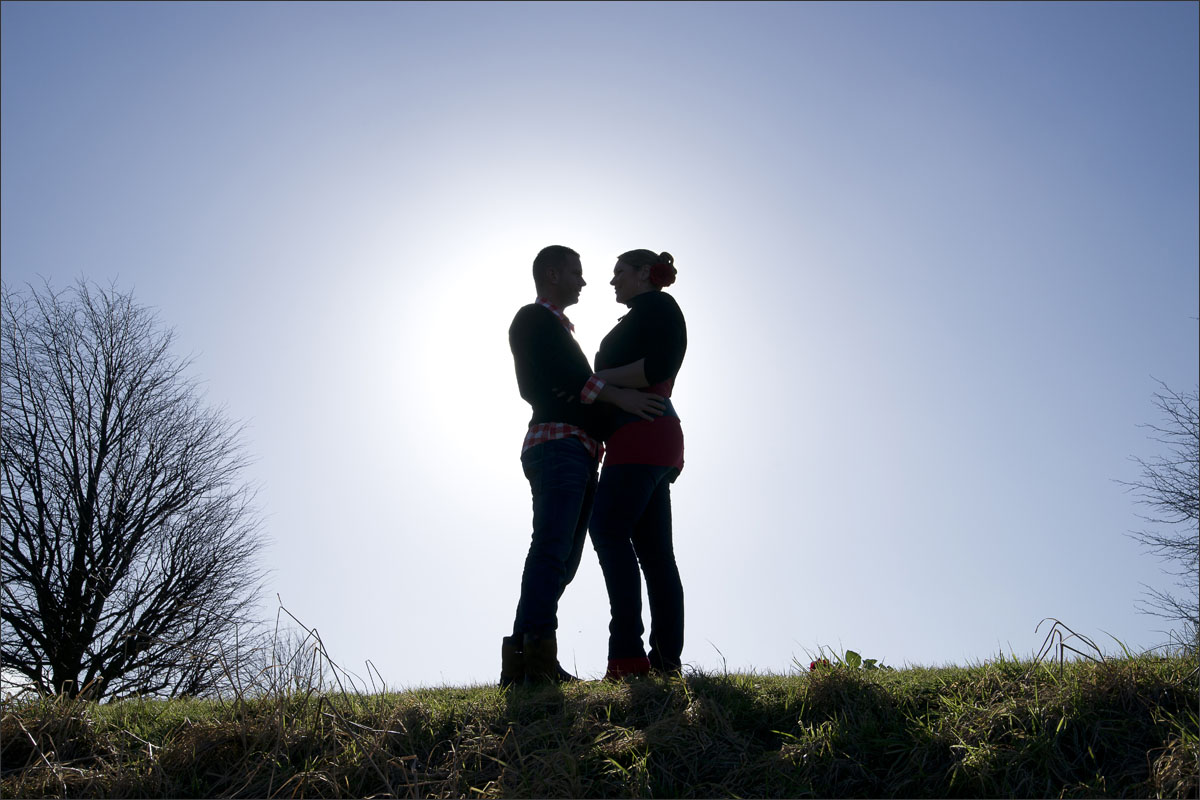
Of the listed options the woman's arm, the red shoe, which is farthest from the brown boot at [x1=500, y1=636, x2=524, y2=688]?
the woman's arm

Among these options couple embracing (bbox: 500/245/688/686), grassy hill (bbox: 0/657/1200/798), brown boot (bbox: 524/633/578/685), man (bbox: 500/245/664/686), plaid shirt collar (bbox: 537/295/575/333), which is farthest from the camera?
plaid shirt collar (bbox: 537/295/575/333)

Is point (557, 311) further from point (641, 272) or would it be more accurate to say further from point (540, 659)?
point (540, 659)

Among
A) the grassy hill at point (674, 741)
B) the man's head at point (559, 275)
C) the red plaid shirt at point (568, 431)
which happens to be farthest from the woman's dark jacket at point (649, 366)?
the grassy hill at point (674, 741)

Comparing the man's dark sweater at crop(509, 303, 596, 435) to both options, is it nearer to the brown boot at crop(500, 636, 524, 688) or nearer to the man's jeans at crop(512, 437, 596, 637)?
the man's jeans at crop(512, 437, 596, 637)

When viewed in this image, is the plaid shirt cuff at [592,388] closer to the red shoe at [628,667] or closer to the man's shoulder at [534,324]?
the man's shoulder at [534,324]

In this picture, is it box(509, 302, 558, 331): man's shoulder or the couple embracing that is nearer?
the couple embracing

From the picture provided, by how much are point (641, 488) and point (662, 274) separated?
1271mm

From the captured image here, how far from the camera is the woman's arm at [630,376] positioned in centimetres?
450

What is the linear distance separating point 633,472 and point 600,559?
0.49 metres

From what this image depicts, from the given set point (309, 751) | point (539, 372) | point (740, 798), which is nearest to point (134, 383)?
point (539, 372)

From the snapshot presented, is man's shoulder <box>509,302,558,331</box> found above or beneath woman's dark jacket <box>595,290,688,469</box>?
above

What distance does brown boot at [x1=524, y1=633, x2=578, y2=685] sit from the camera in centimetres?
398

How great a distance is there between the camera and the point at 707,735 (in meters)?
2.98

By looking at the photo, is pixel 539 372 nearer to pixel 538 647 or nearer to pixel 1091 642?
pixel 538 647
